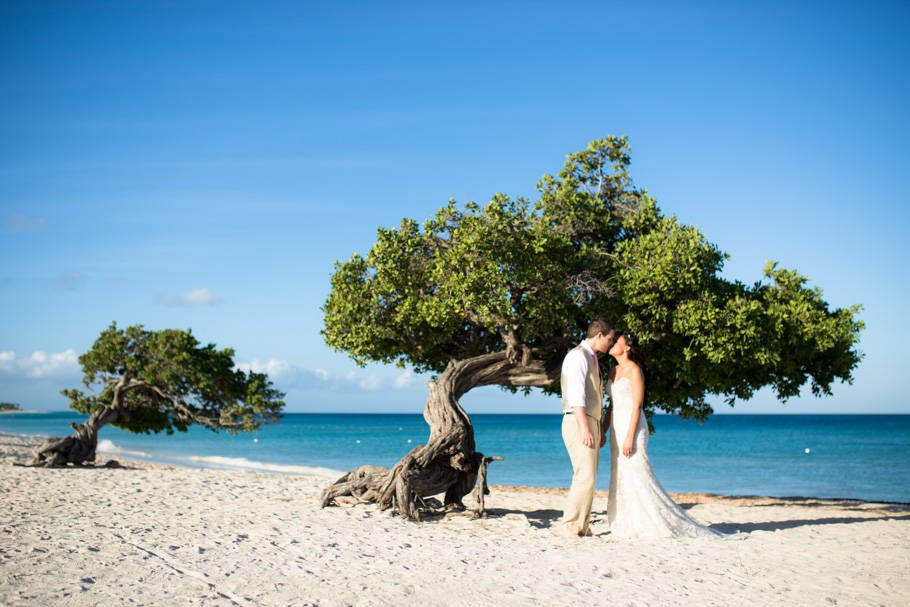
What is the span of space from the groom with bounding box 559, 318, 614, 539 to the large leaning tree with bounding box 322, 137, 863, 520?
2181 mm

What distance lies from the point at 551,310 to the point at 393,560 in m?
4.87

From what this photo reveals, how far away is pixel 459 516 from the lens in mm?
9062

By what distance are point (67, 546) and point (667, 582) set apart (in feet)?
18.1

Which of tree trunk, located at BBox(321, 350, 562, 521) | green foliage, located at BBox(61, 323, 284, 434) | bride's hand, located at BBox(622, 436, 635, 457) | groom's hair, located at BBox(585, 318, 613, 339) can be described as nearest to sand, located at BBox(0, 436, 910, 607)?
tree trunk, located at BBox(321, 350, 562, 521)

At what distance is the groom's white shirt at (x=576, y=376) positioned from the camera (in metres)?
6.96

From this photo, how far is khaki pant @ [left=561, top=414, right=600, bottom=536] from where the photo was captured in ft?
23.2

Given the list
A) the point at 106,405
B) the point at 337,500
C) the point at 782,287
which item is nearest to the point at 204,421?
the point at 106,405

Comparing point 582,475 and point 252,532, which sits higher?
point 582,475

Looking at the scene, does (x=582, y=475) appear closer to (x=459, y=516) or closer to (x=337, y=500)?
(x=459, y=516)

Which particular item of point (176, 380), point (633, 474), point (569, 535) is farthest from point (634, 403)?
point (176, 380)

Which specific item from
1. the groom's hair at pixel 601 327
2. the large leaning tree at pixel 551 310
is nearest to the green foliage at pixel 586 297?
the large leaning tree at pixel 551 310

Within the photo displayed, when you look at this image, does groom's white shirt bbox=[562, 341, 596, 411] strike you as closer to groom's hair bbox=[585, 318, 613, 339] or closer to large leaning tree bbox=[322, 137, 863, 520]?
groom's hair bbox=[585, 318, 613, 339]

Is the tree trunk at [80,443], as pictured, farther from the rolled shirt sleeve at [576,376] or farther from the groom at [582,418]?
the rolled shirt sleeve at [576,376]

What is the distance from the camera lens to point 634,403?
739 cm
